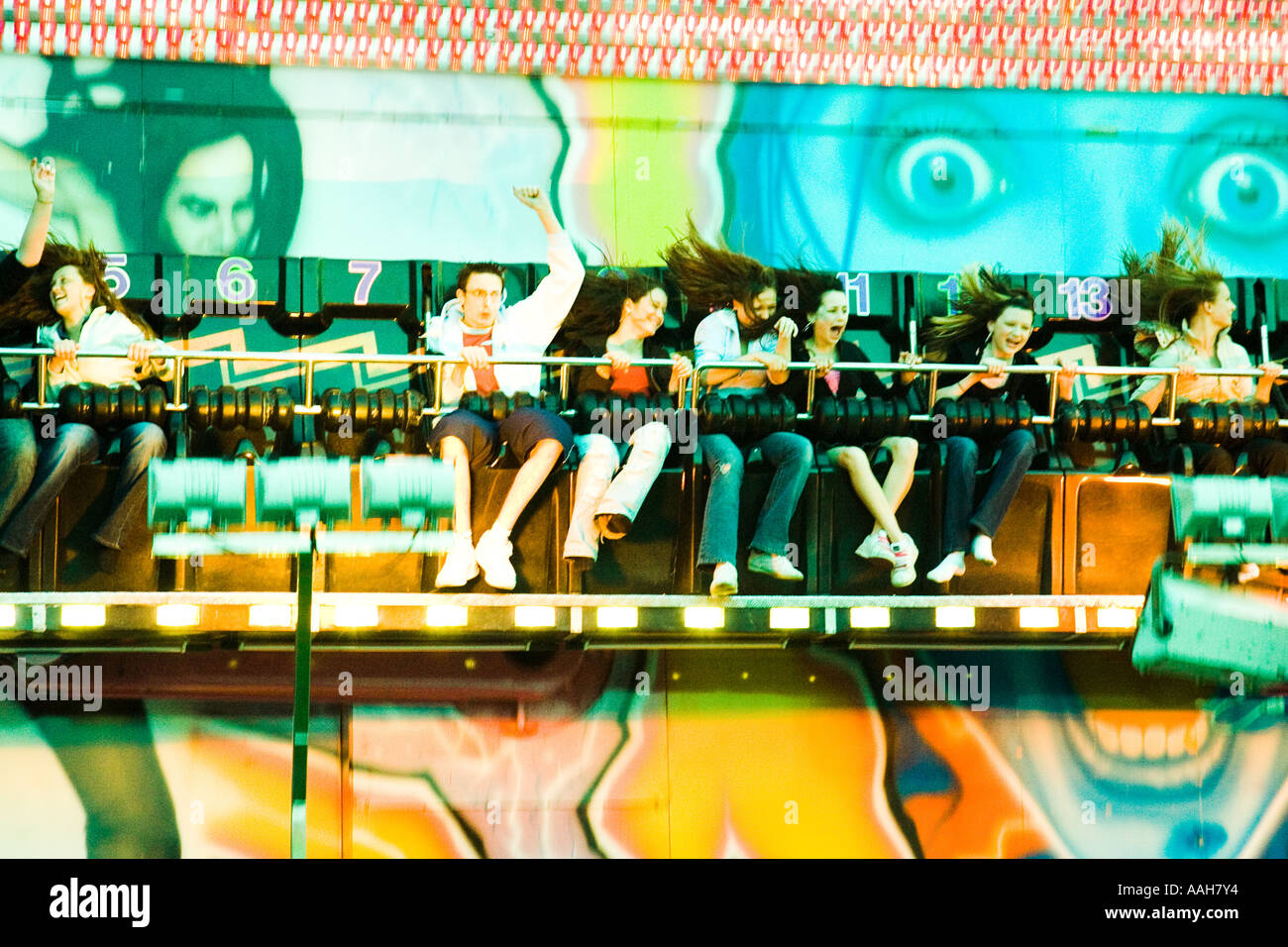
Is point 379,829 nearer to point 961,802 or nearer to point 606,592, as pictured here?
point 606,592

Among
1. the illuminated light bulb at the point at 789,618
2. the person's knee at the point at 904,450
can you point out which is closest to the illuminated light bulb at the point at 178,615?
the illuminated light bulb at the point at 789,618

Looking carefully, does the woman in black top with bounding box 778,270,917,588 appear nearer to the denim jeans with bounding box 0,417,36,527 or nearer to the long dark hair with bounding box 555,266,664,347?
the long dark hair with bounding box 555,266,664,347

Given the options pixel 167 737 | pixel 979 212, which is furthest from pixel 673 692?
pixel 979 212

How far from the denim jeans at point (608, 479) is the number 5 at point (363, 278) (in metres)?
1.72

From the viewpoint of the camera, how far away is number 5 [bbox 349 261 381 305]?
28.1 feet

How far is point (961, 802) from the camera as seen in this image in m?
8.70

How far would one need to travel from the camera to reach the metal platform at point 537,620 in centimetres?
720

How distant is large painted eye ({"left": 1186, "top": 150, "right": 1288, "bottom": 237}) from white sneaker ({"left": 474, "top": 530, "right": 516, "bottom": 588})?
4.75 m

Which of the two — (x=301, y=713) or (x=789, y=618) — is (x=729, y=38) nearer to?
(x=789, y=618)

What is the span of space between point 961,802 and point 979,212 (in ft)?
10.5

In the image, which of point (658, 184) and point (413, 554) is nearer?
point (413, 554)

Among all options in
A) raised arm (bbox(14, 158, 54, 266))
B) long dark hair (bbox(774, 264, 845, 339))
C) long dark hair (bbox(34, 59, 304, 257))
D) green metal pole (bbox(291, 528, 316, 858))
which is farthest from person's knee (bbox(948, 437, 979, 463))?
raised arm (bbox(14, 158, 54, 266))

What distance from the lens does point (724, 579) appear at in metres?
7.28

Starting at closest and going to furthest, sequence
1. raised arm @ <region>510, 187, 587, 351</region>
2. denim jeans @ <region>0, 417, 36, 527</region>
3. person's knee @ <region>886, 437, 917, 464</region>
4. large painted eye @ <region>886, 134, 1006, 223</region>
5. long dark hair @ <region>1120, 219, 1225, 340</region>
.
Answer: denim jeans @ <region>0, 417, 36, 527</region>, person's knee @ <region>886, 437, 917, 464</region>, raised arm @ <region>510, 187, 587, 351</region>, long dark hair @ <region>1120, 219, 1225, 340</region>, large painted eye @ <region>886, 134, 1006, 223</region>
